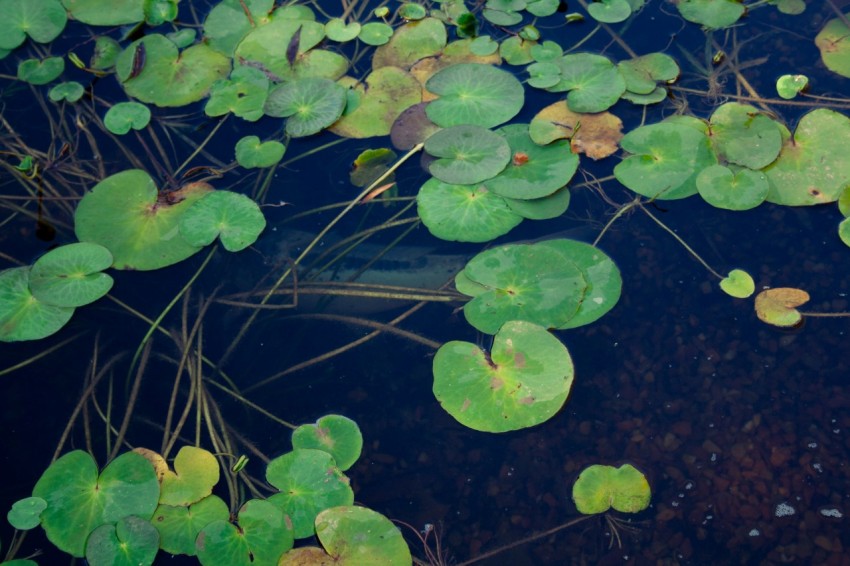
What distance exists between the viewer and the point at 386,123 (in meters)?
3.34

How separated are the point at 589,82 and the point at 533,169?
0.67 m

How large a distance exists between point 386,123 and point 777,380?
2043 millimetres

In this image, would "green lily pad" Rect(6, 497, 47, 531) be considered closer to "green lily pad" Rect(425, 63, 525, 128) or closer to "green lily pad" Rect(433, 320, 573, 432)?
"green lily pad" Rect(433, 320, 573, 432)

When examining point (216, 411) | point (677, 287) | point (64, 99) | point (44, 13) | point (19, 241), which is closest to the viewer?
point (216, 411)

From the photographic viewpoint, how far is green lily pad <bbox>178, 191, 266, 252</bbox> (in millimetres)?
2945

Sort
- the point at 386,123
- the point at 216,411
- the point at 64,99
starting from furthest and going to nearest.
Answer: the point at 64,99 < the point at 386,123 < the point at 216,411

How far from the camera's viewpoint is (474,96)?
334cm

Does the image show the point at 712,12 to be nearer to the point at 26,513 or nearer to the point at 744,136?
the point at 744,136

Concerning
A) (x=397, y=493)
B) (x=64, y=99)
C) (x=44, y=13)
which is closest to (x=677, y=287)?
(x=397, y=493)


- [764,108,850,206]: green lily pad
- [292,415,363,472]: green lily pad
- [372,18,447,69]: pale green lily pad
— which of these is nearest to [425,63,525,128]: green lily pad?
[372,18,447,69]: pale green lily pad

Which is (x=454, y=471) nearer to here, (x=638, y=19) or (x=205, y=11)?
(x=638, y=19)

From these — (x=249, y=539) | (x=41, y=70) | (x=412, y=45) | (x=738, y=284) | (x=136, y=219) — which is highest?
(x=41, y=70)

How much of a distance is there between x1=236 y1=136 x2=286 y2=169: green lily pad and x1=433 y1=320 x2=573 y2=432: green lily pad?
1.30 metres

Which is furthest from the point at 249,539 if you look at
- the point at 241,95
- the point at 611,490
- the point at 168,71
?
the point at 168,71
